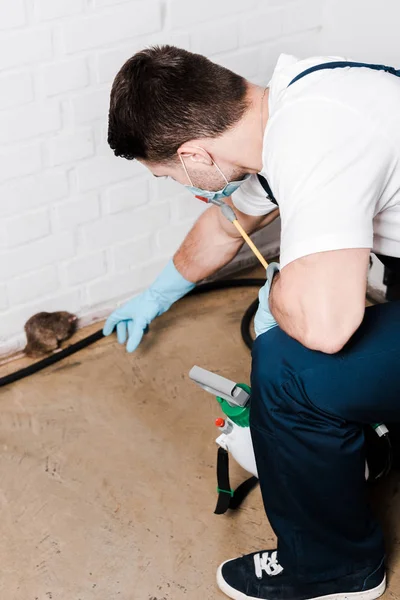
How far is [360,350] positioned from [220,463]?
482mm

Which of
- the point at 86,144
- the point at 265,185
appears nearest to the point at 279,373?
the point at 265,185

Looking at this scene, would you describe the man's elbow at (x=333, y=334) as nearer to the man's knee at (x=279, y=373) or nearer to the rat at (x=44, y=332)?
the man's knee at (x=279, y=373)

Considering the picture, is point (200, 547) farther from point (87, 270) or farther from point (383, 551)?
point (87, 270)

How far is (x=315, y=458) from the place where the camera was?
137cm

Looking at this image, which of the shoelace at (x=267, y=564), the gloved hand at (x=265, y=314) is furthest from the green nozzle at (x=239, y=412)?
the shoelace at (x=267, y=564)

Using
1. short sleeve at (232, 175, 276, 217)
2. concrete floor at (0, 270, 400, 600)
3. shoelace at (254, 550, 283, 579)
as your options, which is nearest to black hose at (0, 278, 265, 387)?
concrete floor at (0, 270, 400, 600)

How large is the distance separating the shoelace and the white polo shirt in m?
0.64

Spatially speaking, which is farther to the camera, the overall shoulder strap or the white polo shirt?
the overall shoulder strap

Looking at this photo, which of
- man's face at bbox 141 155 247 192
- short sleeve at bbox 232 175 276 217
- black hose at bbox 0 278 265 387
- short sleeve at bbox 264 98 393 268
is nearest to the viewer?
short sleeve at bbox 264 98 393 268

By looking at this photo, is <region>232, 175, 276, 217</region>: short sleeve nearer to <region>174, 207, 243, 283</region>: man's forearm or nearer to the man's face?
<region>174, 207, 243, 283</region>: man's forearm

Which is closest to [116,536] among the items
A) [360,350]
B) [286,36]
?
[360,350]

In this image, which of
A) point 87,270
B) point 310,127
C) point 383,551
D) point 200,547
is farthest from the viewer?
point 87,270

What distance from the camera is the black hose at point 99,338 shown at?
2.13 metres

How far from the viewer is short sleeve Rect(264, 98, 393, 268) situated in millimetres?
1226
